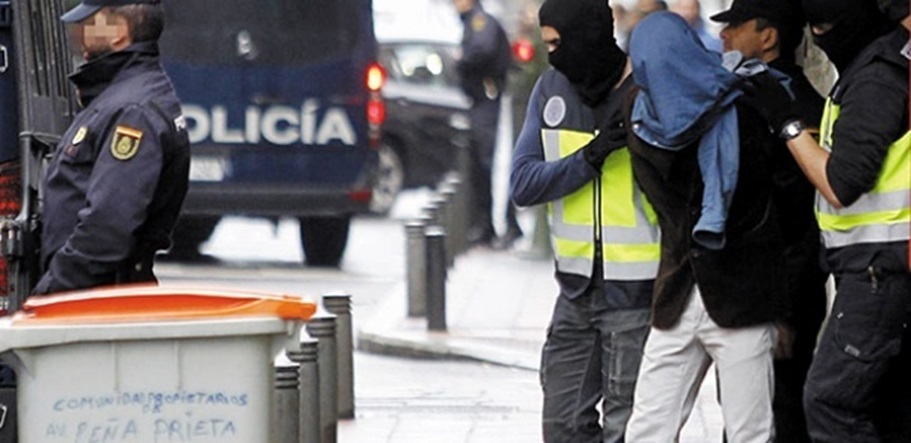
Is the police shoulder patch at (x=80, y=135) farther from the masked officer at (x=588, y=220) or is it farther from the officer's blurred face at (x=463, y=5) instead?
the officer's blurred face at (x=463, y=5)

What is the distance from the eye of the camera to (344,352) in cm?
1190

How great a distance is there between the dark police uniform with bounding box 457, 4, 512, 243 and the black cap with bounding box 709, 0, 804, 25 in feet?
39.5

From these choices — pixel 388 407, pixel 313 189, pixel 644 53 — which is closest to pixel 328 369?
pixel 388 407

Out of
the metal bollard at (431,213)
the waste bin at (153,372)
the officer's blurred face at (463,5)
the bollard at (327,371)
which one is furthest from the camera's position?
the officer's blurred face at (463,5)

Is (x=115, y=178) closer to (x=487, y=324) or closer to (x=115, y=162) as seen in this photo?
(x=115, y=162)

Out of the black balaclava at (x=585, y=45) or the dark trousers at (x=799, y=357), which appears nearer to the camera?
the black balaclava at (x=585, y=45)

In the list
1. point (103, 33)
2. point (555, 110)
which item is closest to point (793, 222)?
point (555, 110)

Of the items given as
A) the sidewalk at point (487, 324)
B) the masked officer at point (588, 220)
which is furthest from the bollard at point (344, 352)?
the masked officer at point (588, 220)

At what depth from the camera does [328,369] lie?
10.7 meters

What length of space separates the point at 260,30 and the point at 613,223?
10.9 meters

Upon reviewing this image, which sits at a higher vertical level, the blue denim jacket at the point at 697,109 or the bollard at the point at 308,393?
the blue denim jacket at the point at 697,109

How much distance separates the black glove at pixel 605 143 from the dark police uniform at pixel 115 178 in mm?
1382

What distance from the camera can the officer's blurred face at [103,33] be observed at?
7965 millimetres

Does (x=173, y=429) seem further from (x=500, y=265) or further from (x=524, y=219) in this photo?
(x=524, y=219)
